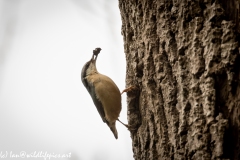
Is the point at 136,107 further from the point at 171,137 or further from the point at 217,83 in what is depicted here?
the point at 217,83

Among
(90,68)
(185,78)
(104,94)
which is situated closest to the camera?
(185,78)

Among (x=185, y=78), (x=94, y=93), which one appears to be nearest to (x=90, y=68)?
(x=94, y=93)

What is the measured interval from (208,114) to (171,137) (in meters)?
0.31

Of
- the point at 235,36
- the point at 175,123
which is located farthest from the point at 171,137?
the point at 235,36

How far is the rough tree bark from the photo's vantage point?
1441 mm

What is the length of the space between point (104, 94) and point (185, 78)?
1.15 metres

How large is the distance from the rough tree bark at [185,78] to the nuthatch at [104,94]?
21.3 inches

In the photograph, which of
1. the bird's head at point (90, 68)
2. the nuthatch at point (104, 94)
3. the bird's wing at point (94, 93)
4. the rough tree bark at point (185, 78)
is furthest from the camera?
the bird's head at point (90, 68)

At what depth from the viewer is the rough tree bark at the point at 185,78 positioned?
4.73 ft

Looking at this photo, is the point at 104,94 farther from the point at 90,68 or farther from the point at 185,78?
the point at 185,78

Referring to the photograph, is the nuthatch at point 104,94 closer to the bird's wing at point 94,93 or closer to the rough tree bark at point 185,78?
the bird's wing at point 94,93

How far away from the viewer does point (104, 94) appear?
8.77 feet

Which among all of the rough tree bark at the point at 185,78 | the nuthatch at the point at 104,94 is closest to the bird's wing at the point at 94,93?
the nuthatch at the point at 104,94

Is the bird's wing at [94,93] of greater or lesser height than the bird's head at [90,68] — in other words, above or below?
below
